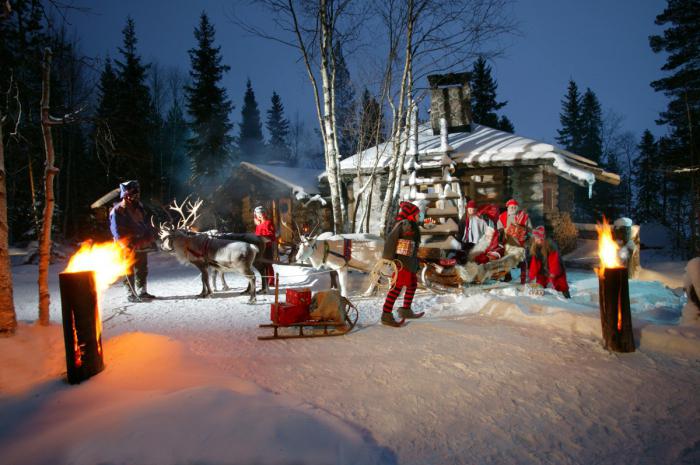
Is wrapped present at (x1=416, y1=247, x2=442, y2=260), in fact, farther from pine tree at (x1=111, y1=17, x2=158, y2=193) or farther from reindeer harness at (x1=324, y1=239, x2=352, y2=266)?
pine tree at (x1=111, y1=17, x2=158, y2=193)

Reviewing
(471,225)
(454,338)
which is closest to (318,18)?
(471,225)

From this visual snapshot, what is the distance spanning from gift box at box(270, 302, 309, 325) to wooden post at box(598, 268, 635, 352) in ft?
11.6

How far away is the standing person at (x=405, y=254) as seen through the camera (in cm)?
605

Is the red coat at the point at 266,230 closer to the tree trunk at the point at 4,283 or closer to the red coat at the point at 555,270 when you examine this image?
the tree trunk at the point at 4,283

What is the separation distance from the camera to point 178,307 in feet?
24.2

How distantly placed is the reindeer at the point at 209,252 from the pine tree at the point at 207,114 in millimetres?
20071

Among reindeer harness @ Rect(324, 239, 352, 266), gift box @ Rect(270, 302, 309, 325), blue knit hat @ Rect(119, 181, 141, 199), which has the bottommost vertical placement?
gift box @ Rect(270, 302, 309, 325)

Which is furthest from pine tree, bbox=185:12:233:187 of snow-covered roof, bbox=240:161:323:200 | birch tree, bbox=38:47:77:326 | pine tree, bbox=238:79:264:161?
birch tree, bbox=38:47:77:326

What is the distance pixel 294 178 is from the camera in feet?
61.6

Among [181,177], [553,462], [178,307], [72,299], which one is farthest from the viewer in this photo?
[181,177]

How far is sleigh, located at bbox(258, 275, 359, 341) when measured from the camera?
5219 millimetres

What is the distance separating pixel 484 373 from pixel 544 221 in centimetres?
1069

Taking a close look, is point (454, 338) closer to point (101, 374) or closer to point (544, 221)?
point (101, 374)

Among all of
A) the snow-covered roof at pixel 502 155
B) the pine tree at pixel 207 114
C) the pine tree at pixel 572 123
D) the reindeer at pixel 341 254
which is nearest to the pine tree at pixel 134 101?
the pine tree at pixel 207 114
